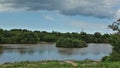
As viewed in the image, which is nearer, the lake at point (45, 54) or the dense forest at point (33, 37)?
the lake at point (45, 54)

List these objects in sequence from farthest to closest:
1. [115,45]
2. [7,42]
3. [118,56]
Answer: [7,42], [115,45], [118,56]

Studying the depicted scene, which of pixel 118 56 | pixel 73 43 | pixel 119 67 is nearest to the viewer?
pixel 119 67

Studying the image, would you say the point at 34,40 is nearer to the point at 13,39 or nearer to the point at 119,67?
the point at 13,39

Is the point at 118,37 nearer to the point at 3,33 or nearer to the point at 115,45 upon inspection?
the point at 115,45

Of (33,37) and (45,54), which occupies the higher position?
(33,37)

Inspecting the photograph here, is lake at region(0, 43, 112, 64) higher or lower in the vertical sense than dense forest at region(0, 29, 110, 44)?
lower

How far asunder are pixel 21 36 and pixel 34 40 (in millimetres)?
4036

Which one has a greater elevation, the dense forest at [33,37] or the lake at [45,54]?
the dense forest at [33,37]

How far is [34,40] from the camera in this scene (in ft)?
308

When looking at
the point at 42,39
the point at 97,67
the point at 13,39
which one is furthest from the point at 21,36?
the point at 97,67

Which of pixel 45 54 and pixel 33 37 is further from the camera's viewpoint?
pixel 33 37

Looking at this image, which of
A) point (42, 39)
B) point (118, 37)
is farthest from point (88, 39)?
point (118, 37)

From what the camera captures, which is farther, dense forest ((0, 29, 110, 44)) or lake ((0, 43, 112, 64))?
dense forest ((0, 29, 110, 44))

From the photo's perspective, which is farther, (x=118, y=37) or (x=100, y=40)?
(x=100, y=40)
